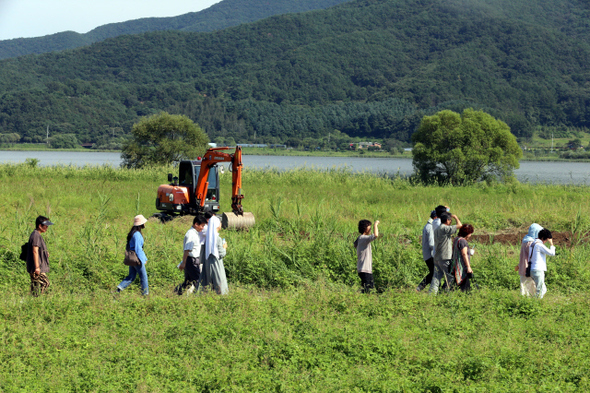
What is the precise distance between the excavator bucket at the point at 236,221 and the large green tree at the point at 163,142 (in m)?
33.6

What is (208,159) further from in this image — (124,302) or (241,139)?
(241,139)

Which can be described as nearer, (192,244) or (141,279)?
(192,244)

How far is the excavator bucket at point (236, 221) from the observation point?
17953 mm

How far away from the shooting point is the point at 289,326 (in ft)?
27.6

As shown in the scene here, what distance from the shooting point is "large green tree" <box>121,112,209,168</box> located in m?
50.8

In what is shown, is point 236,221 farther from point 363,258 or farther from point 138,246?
point 363,258

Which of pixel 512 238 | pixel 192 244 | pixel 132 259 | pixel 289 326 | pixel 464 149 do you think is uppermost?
pixel 464 149

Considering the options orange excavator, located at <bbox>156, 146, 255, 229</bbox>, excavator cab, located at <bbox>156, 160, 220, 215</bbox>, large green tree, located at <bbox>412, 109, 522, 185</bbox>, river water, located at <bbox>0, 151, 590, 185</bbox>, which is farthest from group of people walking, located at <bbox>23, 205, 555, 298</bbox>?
river water, located at <bbox>0, 151, 590, 185</bbox>

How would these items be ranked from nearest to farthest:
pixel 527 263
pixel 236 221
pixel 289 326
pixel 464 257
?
pixel 289 326 → pixel 464 257 → pixel 527 263 → pixel 236 221

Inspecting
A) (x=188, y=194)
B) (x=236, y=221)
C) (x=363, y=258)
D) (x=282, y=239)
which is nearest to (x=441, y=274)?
(x=363, y=258)

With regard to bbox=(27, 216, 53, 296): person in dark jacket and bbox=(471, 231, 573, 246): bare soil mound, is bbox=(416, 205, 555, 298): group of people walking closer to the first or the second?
bbox=(471, 231, 573, 246): bare soil mound

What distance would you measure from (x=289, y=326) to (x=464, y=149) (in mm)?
36504

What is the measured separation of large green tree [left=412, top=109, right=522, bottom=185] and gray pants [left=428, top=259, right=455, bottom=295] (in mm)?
32338

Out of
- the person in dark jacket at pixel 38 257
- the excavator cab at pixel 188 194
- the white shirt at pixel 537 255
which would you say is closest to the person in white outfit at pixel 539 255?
the white shirt at pixel 537 255
